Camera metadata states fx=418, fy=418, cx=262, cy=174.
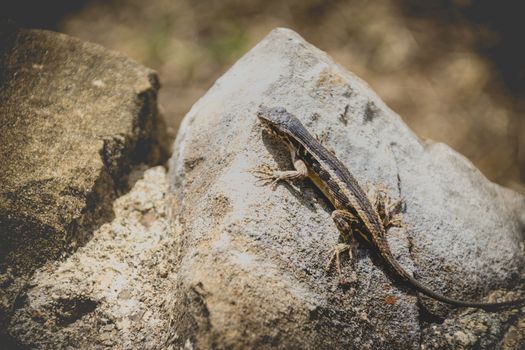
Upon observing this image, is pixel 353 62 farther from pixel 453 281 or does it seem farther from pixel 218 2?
pixel 453 281

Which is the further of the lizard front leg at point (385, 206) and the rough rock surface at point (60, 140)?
the lizard front leg at point (385, 206)

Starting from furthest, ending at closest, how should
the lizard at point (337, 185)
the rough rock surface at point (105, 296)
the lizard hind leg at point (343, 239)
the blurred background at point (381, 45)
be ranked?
the blurred background at point (381, 45) < the lizard at point (337, 185) < the lizard hind leg at point (343, 239) < the rough rock surface at point (105, 296)

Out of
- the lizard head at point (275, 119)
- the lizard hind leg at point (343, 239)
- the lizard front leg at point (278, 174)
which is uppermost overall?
the lizard head at point (275, 119)

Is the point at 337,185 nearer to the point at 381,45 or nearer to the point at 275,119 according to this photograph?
the point at 275,119

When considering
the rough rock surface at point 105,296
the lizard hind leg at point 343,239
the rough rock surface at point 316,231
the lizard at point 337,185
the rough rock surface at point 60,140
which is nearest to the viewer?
the rough rock surface at point 316,231

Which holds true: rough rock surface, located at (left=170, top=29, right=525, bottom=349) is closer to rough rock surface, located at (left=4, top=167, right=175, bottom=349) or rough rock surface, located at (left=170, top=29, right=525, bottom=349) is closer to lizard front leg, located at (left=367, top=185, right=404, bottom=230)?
lizard front leg, located at (left=367, top=185, right=404, bottom=230)

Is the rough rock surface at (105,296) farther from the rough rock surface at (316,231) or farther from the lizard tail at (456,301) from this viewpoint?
the lizard tail at (456,301)

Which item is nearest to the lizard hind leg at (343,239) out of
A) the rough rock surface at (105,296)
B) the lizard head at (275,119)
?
the lizard head at (275,119)
